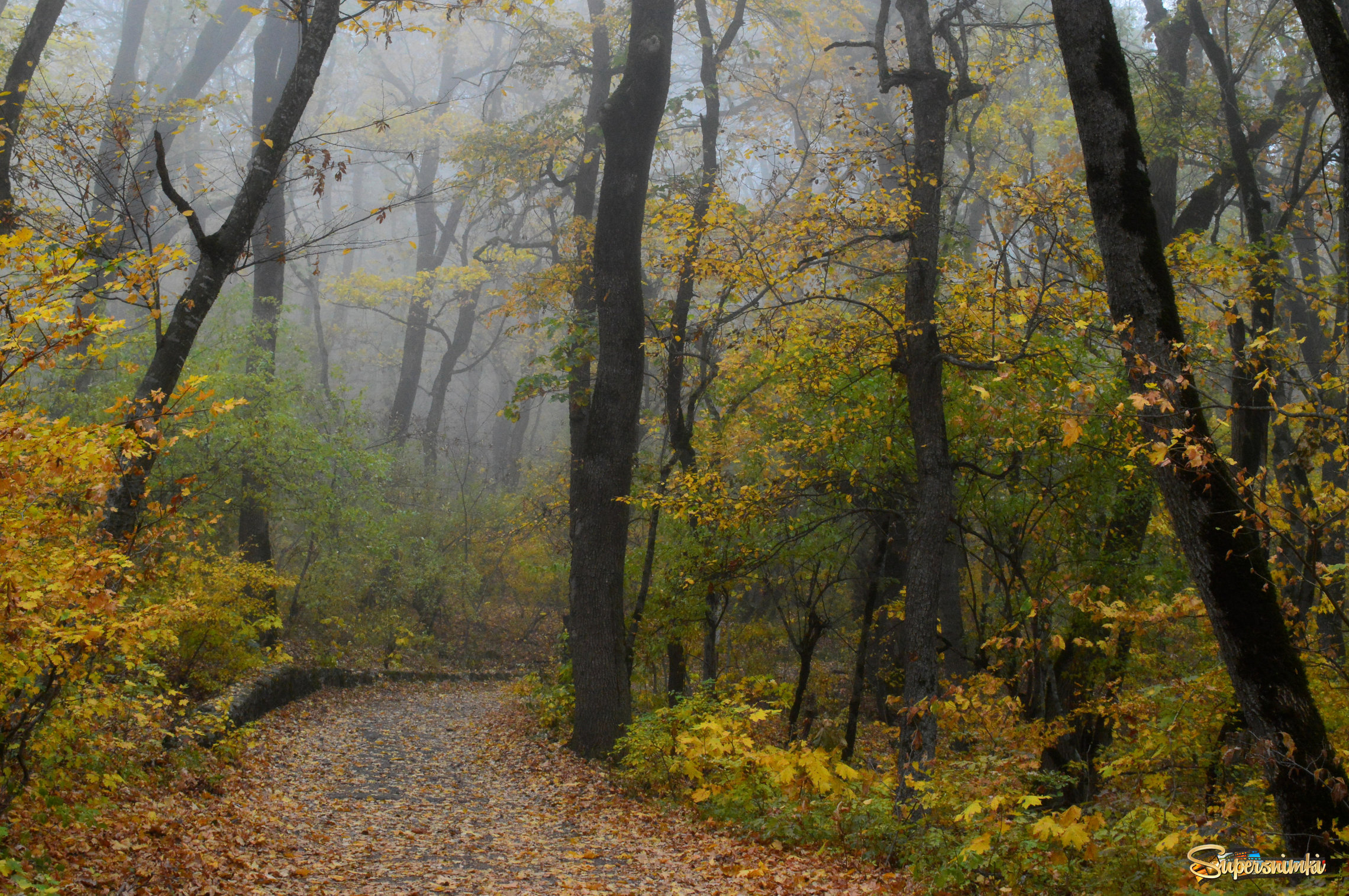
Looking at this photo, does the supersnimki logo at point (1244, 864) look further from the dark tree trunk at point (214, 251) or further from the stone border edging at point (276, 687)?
the stone border edging at point (276, 687)

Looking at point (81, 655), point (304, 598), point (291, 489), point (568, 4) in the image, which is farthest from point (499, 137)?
point (568, 4)

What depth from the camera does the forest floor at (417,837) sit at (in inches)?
178

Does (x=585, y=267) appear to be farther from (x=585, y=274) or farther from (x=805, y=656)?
(x=805, y=656)

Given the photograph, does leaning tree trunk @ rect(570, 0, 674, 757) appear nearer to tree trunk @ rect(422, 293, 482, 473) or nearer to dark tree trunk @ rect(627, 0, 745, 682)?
dark tree trunk @ rect(627, 0, 745, 682)

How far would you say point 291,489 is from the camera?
41.4ft

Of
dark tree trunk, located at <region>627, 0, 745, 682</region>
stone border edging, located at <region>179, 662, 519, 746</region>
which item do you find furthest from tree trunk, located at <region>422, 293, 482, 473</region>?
dark tree trunk, located at <region>627, 0, 745, 682</region>

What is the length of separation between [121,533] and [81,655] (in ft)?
5.16

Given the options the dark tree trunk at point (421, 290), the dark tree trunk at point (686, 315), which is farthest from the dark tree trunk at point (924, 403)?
the dark tree trunk at point (421, 290)

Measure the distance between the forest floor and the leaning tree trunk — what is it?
3.62 ft

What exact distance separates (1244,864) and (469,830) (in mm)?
4976

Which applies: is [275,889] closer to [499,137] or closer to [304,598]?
[304,598]

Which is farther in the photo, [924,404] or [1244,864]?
[924,404]

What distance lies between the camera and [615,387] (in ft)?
28.8

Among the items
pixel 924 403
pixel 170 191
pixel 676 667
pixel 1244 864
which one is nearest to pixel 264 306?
pixel 676 667
